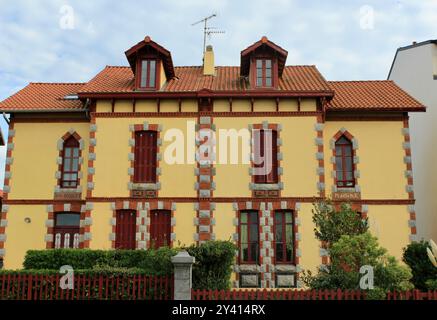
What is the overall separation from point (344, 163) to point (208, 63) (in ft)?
25.3

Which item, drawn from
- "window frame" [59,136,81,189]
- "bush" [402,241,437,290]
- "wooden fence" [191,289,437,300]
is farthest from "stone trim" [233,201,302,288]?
"window frame" [59,136,81,189]

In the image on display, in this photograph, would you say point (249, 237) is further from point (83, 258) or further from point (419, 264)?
point (83, 258)

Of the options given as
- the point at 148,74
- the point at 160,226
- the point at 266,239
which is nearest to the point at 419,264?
the point at 266,239

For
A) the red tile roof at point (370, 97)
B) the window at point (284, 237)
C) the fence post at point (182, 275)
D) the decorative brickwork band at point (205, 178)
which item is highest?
the red tile roof at point (370, 97)

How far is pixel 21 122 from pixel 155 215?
7047 mm

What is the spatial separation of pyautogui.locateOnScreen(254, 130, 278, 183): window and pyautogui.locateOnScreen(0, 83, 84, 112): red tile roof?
7.52 meters

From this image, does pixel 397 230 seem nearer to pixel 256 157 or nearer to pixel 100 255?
pixel 256 157

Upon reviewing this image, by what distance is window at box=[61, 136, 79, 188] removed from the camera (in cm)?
1870

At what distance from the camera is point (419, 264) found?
15375 millimetres

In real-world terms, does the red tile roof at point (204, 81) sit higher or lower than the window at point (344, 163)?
higher

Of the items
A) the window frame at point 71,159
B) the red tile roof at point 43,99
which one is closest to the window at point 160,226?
the window frame at point 71,159

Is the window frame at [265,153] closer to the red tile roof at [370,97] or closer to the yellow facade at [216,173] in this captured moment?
the yellow facade at [216,173]

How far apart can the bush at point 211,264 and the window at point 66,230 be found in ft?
25.7

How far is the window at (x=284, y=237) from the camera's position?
55.9ft
